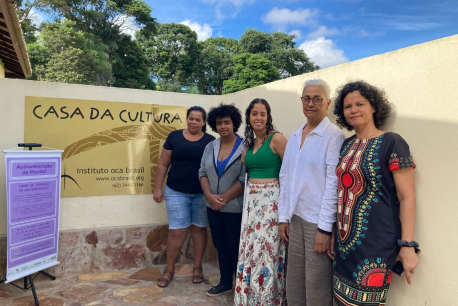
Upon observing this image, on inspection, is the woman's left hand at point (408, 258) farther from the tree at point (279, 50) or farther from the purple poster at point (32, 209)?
the tree at point (279, 50)

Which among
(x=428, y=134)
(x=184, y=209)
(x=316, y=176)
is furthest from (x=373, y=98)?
(x=184, y=209)

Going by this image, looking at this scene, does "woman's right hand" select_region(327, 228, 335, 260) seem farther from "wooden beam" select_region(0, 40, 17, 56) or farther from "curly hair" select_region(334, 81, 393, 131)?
"wooden beam" select_region(0, 40, 17, 56)

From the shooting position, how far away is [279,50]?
28.8 meters

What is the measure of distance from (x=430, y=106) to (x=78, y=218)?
3117 mm

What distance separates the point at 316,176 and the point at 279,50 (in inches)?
1152

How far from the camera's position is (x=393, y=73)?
1649 mm

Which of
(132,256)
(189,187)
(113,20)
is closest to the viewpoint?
(189,187)

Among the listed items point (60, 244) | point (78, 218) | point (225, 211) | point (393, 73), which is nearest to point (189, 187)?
point (225, 211)

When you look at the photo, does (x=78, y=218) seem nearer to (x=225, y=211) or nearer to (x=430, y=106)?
(x=225, y=211)

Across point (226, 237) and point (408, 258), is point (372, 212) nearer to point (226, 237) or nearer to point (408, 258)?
point (408, 258)

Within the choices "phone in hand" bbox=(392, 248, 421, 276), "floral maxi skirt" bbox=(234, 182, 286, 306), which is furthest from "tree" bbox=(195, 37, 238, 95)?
"phone in hand" bbox=(392, 248, 421, 276)

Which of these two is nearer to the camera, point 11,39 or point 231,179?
point 231,179

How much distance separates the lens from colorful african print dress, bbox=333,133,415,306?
1361mm

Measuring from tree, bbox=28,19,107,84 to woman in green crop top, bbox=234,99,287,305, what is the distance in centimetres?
1448
